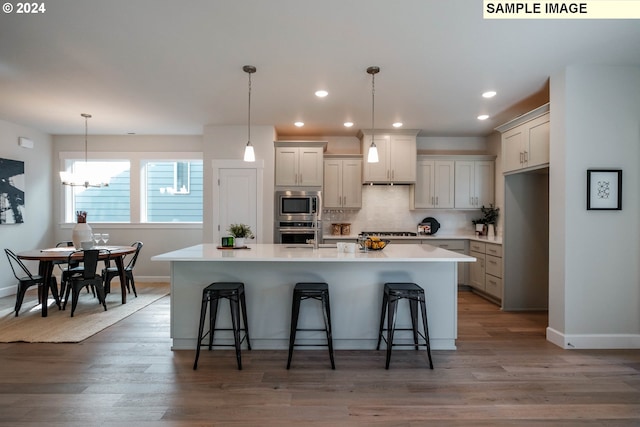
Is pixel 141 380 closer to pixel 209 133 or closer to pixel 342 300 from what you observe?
pixel 342 300

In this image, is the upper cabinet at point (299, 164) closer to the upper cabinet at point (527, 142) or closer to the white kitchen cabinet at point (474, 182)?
the white kitchen cabinet at point (474, 182)

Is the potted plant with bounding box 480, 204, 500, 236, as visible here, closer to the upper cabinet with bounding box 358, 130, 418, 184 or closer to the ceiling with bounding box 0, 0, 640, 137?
the upper cabinet with bounding box 358, 130, 418, 184

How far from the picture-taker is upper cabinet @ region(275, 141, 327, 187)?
18.0 feet

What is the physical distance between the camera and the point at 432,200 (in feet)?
19.0

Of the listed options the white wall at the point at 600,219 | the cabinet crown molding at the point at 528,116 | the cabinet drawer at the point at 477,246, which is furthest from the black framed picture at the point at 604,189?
the cabinet drawer at the point at 477,246

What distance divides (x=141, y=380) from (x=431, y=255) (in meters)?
2.51

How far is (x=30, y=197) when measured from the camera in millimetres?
5750

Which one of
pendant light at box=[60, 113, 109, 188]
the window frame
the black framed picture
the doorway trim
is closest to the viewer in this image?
the black framed picture

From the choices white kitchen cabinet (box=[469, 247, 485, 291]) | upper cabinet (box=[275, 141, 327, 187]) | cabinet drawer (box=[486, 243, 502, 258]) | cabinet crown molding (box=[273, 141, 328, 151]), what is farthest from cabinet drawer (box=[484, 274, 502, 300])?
cabinet crown molding (box=[273, 141, 328, 151])

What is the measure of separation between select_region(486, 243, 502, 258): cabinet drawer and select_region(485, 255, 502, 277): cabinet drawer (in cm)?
6

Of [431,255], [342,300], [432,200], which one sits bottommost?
[342,300]

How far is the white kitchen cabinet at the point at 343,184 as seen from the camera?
5.67 metres

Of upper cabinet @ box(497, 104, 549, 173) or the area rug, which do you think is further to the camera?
upper cabinet @ box(497, 104, 549, 173)

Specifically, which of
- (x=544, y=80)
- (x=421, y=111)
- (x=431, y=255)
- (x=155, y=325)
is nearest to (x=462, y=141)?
(x=421, y=111)
